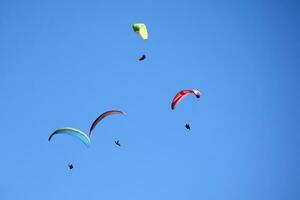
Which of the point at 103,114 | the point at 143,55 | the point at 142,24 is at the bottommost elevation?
the point at 103,114

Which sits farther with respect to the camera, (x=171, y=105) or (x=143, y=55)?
(x=171, y=105)

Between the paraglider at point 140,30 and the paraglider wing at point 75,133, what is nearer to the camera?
the paraglider wing at point 75,133

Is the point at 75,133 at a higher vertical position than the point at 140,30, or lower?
lower

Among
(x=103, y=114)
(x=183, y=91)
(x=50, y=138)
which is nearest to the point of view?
(x=50, y=138)

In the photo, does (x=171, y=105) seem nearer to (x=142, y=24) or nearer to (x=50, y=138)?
(x=142, y=24)

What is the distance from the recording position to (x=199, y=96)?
116ft

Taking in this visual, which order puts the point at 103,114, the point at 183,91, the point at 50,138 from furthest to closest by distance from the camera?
the point at 183,91
the point at 103,114
the point at 50,138

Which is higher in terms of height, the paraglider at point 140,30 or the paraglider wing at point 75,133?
the paraglider at point 140,30

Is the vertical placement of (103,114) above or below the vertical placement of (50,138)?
above

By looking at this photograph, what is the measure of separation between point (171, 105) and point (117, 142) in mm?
5283

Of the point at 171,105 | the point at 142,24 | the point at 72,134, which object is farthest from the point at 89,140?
the point at 142,24

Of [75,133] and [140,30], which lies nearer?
[75,133]

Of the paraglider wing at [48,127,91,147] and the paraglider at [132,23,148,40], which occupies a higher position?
the paraglider at [132,23,148,40]

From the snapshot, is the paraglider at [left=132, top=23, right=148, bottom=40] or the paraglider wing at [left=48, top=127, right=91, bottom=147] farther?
the paraglider at [left=132, top=23, right=148, bottom=40]
